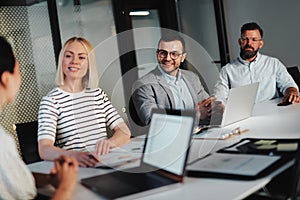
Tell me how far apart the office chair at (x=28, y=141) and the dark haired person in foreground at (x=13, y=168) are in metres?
1.23

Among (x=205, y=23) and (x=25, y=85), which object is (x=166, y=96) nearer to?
(x=25, y=85)

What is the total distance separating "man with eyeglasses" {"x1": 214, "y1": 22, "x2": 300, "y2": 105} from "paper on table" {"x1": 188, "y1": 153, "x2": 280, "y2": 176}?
2021 millimetres

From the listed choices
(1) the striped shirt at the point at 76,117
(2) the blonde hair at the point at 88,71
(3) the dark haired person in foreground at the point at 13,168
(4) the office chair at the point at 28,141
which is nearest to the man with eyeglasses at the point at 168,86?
(1) the striped shirt at the point at 76,117

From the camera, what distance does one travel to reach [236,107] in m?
2.53

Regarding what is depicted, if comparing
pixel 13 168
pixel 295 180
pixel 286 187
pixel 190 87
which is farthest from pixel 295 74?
pixel 13 168

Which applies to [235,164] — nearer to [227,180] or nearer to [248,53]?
[227,180]

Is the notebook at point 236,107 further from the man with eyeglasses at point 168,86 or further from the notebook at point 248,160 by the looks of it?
the notebook at point 248,160

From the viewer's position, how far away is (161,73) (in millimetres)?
3102

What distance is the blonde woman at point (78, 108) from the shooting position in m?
2.42

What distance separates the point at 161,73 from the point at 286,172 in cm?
162

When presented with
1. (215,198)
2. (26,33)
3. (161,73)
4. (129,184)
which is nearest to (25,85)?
(26,33)

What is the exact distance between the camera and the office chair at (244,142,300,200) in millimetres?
1573

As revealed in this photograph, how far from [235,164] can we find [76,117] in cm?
121

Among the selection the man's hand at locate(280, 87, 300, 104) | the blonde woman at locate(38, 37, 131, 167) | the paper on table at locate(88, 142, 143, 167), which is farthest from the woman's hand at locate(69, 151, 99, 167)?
the man's hand at locate(280, 87, 300, 104)
